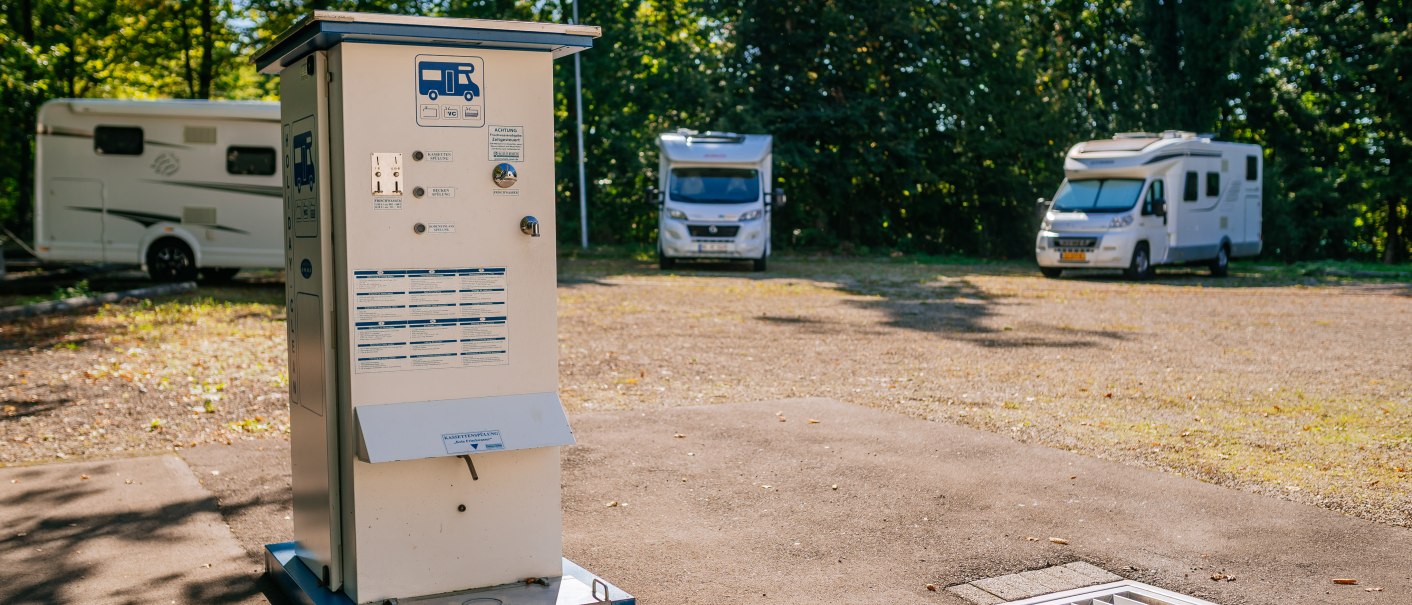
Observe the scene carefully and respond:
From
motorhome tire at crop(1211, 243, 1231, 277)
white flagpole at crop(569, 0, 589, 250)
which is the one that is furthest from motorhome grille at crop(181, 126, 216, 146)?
motorhome tire at crop(1211, 243, 1231, 277)

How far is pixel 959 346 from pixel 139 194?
45.4ft

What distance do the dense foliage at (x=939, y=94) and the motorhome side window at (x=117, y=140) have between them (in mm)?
12042

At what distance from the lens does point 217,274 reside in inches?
864

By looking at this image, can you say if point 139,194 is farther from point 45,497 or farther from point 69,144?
point 45,497

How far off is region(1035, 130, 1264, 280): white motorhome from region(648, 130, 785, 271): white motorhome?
18.1 ft

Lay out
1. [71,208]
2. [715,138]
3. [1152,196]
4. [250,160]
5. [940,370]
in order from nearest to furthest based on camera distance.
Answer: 1. [940,370]
2. [71,208]
3. [250,160]
4. [1152,196]
5. [715,138]

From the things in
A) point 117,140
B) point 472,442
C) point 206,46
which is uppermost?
point 206,46

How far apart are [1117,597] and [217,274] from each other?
66.4 ft

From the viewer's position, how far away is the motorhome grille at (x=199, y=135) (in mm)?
19812

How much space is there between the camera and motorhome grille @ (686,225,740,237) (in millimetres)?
24391

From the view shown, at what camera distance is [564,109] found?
120 ft

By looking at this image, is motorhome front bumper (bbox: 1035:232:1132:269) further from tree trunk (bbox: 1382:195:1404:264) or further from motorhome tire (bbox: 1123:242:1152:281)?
tree trunk (bbox: 1382:195:1404:264)

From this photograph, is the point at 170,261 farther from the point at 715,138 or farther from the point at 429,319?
the point at 429,319

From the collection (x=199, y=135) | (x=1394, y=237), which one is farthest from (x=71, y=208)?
(x=1394, y=237)
